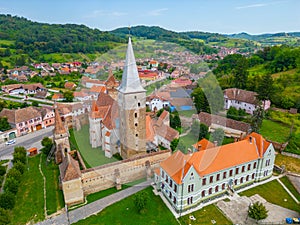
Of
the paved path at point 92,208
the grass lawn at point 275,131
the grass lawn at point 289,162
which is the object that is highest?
the grass lawn at point 275,131

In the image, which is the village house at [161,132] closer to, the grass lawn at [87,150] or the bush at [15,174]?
the grass lawn at [87,150]

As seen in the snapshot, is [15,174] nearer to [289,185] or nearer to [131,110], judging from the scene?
[131,110]

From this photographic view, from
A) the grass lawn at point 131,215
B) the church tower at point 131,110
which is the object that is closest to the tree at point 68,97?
the church tower at point 131,110

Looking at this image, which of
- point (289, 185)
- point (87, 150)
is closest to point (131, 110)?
point (87, 150)

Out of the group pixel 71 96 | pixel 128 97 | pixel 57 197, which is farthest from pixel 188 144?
pixel 71 96

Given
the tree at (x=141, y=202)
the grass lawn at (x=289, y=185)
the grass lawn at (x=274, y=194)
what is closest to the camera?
the tree at (x=141, y=202)

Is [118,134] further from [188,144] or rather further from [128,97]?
[188,144]

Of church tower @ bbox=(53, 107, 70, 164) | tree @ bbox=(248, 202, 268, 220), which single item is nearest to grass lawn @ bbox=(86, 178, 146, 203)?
church tower @ bbox=(53, 107, 70, 164)
